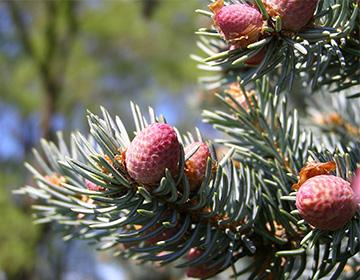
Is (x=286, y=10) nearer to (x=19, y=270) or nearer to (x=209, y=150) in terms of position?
(x=209, y=150)

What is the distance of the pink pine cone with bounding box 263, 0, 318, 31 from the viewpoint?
0.28m

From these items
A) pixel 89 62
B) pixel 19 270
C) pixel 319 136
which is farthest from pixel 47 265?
pixel 319 136

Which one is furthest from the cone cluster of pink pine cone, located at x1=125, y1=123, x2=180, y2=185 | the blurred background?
the blurred background

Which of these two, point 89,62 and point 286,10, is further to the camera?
point 89,62

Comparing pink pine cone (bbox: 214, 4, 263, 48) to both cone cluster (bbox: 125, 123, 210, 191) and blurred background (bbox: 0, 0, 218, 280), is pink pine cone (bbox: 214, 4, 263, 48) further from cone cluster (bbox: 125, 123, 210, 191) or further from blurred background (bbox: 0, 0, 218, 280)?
blurred background (bbox: 0, 0, 218, 280)

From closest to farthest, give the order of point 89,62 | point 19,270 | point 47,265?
point 19,270 < point 47,265 < point 89,62

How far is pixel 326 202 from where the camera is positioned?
27 centimetres

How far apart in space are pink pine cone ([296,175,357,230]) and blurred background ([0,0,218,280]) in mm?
3404

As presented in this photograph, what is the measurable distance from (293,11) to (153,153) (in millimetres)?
111

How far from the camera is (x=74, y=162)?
30cm

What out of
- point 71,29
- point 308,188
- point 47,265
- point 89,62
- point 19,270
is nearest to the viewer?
point 308,188

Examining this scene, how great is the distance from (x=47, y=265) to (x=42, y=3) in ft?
7.88

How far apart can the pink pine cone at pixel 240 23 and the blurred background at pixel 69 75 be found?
3.39m

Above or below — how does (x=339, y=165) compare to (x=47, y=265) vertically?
above
